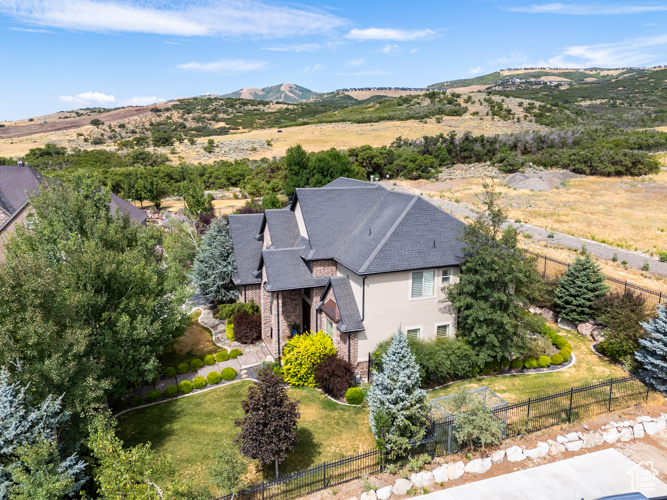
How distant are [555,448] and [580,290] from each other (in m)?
13.1


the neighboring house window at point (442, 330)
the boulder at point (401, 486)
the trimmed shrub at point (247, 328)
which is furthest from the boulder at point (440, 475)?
the trimmed shrub at point (247, 328)

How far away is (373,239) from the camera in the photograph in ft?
71.1

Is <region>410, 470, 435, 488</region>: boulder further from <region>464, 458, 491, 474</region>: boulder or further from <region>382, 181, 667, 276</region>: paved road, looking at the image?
<region>382, 181, 667, 276</region>: paved road

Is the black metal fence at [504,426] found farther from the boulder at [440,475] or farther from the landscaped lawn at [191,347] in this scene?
the landscaped lawn at [191,347]

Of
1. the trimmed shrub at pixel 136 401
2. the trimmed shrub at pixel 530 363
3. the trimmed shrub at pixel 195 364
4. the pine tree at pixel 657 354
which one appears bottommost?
the trimmed shrub at pixel 136 401

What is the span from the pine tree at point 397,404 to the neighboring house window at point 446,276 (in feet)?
24.2

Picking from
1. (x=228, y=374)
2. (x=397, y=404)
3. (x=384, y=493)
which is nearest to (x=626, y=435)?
(x=397, y=404)

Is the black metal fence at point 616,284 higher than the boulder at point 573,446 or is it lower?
higher

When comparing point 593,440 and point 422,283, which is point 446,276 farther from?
point 593,440

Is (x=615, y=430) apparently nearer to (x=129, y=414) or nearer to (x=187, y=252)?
(x=129, y=414)

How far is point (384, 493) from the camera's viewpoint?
13820mm

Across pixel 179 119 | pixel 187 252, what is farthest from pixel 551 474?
pixel 179 119

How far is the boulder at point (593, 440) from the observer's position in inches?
641

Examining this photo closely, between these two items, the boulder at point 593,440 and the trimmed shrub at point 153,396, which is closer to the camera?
the boulder at point 593,440
